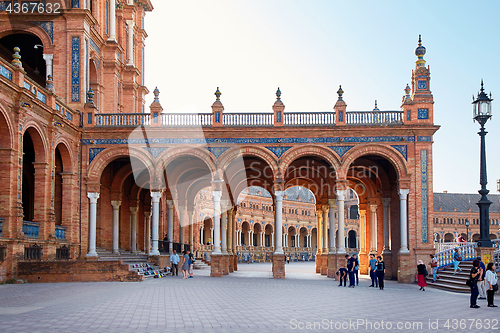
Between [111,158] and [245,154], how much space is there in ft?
21.1

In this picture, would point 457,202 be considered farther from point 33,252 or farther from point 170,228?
point 33,252

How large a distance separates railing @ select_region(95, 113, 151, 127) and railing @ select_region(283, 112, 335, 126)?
7.03 meters

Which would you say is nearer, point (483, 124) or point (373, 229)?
point (483, 124)

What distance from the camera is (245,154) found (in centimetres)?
2634

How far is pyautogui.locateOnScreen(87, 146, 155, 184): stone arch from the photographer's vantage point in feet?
86.1

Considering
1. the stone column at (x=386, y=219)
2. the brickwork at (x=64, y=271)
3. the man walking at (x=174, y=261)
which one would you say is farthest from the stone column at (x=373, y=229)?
the brickwork at (x=64, y=271)

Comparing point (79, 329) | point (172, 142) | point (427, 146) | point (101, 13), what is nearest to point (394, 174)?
point (427, 146)

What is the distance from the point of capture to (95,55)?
98.1 ft

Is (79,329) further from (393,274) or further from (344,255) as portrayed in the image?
(393,274)

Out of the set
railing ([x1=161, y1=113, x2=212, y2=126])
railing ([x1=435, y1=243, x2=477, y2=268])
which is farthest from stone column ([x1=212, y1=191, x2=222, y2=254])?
railing ([x1=435, y1=243, x2=477, y2=268])

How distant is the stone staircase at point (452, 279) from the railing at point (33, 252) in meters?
15.7

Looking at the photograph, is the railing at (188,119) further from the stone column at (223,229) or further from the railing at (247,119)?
the stone column at (223,229)

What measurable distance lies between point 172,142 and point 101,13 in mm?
9866

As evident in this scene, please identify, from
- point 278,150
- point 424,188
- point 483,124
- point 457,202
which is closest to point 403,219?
point 424,188
